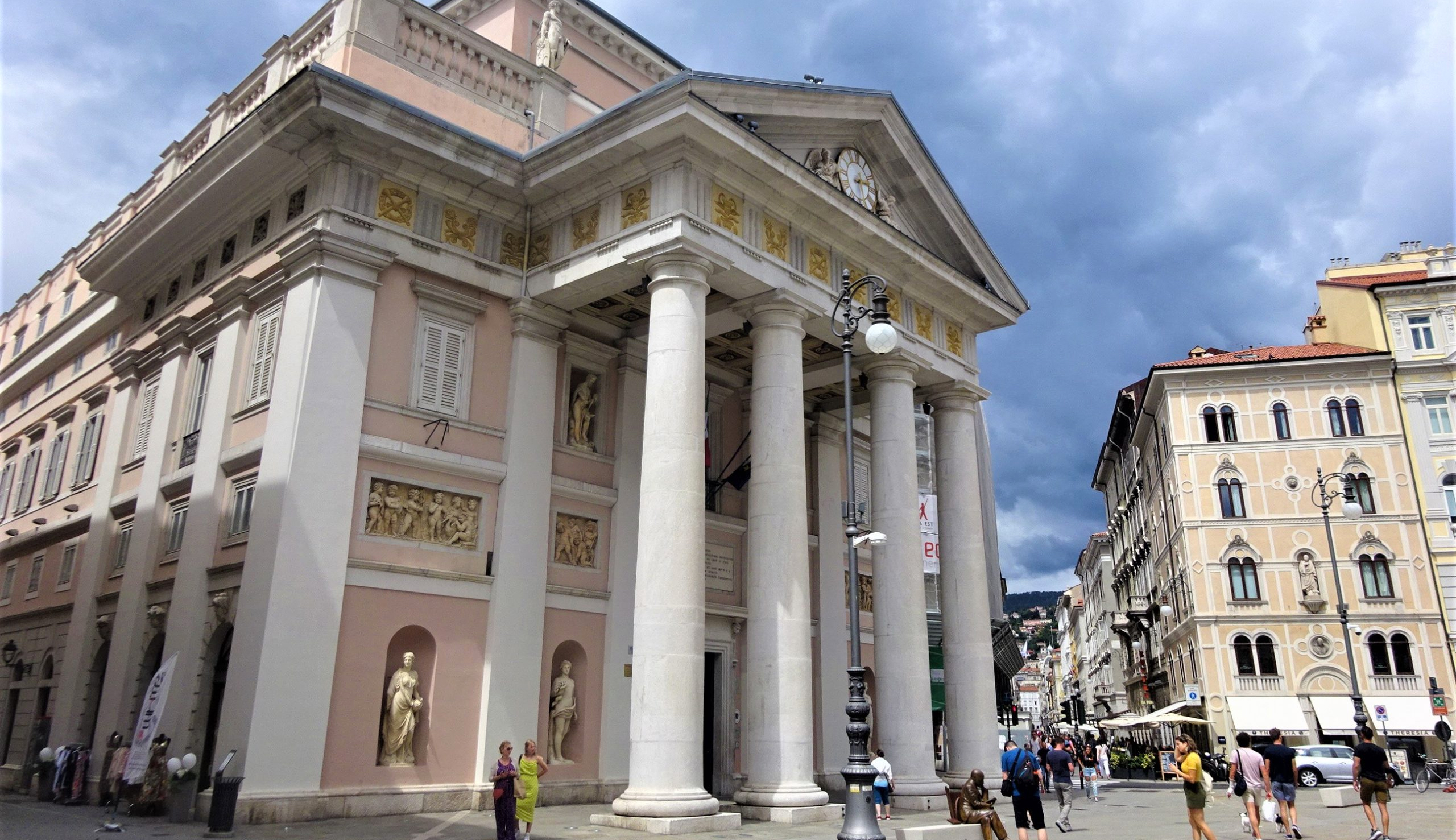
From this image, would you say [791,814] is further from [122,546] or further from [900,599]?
[122,546]

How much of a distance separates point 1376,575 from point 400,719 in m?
40.9

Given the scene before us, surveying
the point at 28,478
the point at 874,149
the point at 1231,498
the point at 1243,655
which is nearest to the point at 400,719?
the point at 874,149

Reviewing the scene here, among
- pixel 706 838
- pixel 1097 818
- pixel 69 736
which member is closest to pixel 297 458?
pixel 706 838

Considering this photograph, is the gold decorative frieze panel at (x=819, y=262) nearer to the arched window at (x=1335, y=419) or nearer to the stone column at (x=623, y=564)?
the stone column at (x=623, y=564)

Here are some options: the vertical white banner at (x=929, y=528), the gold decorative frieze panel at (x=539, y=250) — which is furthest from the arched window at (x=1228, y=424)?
the gold decorative frieze panel at (x=539, y=250)

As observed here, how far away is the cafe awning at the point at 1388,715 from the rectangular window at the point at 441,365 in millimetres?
36827

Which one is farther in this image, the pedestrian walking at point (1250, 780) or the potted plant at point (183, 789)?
the pedestrian walking at point (1250, 780)

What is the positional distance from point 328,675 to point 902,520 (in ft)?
35.9

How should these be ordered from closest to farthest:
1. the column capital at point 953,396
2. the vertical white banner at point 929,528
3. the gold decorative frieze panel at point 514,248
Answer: the gold decorative frieze panel at point 514,248, the column capital at point 953,396, the vertical white banner at point 929,528

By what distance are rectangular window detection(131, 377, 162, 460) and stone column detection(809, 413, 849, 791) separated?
14.7 meters

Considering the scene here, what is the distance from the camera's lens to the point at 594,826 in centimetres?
1420

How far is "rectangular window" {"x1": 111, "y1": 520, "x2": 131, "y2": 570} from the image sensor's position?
20453mm

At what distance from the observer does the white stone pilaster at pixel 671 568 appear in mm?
14461

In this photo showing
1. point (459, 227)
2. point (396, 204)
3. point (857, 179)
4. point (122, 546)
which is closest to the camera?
point (396, 204)
